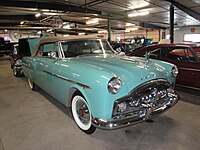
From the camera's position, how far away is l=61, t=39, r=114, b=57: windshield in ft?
11.9

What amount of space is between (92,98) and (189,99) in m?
2.91

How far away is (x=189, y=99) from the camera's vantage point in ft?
14.2

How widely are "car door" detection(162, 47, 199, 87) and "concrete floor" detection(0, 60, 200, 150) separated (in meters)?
0.59

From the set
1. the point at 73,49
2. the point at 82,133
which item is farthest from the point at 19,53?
the point at 82,133

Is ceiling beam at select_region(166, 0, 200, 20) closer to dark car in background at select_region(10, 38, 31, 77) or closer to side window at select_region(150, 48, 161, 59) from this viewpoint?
side window at select_region(150, 48, 161, 59)

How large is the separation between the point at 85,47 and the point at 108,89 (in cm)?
175

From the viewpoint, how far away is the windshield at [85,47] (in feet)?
11.9

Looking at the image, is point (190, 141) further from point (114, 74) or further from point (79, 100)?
point (79, 100)

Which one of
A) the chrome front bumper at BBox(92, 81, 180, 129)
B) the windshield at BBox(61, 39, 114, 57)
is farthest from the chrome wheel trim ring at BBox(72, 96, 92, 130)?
the windshield at BBox(61, 39, 114, 57)

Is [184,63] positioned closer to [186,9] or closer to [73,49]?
[73,49]

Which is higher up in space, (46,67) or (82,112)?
(46,67)

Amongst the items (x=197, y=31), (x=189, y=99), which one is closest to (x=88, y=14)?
(x=189, y=99)

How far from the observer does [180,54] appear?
4.81 metres

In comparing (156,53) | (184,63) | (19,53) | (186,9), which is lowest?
(184,63)
